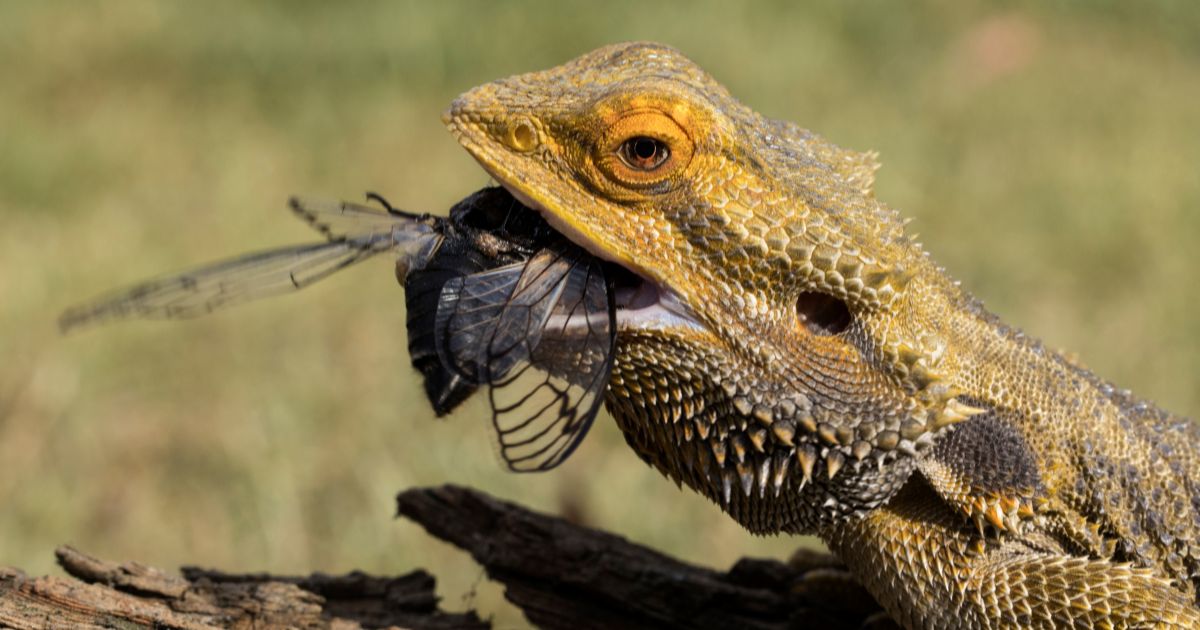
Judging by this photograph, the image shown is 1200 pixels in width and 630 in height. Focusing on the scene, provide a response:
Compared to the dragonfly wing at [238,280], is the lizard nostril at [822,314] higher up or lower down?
lower down

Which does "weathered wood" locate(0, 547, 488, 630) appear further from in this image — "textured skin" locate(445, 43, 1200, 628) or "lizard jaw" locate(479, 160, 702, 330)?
"lizard jaw" locate(479, 160, 702, 330)

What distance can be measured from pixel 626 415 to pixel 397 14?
7.71 meters

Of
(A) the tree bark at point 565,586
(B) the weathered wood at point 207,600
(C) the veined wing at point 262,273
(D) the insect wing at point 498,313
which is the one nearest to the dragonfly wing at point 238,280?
(C) the veined wing at point 262,273

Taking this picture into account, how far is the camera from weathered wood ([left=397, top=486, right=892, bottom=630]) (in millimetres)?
3668

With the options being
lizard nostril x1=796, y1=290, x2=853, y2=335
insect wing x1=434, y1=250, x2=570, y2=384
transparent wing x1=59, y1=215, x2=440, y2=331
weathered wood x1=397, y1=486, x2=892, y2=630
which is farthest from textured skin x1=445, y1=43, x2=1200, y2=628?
weathered wood x1=397, y1=486, x2=892, y2=630

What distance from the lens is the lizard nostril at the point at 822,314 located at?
268 cm

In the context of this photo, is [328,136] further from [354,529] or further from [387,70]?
[354,529]

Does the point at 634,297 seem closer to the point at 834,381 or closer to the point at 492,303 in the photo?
the point at 492,303

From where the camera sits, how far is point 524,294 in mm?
2600

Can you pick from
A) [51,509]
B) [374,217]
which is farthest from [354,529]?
[374,217]

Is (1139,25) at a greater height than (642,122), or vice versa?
(1139,25)

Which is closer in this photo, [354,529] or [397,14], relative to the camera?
[354,529]

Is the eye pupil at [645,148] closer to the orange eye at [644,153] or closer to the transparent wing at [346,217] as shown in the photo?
the orange eye at [644,153]

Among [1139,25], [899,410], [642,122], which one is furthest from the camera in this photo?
[1139,25]
